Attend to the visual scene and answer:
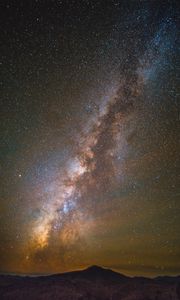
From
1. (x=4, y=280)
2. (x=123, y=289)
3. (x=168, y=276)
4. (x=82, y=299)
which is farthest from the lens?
(x=168, y=276)

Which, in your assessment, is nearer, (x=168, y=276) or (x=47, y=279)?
(x=47, y=279)

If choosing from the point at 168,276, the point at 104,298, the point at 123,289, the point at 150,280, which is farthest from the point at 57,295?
the point at 168,276

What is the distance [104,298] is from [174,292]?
25.7 m

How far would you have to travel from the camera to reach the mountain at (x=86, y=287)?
119 m

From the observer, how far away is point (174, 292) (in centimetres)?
11844

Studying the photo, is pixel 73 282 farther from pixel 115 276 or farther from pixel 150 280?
pixel 150 280

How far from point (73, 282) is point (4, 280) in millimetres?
29105

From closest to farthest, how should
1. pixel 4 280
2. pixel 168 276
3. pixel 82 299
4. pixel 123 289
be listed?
pixel 82 299 < pixel 123 289 < pixel 4 280 < pixel 168 276

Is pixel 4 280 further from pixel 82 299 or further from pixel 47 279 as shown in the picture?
pixel 82 299

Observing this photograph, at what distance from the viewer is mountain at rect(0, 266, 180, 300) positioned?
119m

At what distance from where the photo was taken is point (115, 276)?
5541 inches

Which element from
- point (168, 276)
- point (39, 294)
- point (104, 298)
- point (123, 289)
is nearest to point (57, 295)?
point (39, 294)

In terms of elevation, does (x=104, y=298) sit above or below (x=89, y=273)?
below

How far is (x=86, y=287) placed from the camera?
5034 inches
